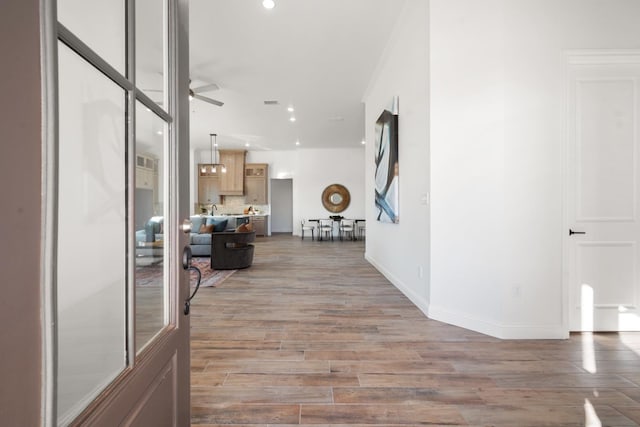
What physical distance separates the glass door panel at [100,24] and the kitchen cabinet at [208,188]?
1035cm

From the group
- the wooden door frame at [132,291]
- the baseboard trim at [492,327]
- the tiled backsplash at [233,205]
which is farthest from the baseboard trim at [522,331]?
the tiled backsplash at [233,205]

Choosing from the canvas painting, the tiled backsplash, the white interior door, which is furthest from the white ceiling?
the tiled backsplash

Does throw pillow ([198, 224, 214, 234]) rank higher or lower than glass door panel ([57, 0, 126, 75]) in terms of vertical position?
lower

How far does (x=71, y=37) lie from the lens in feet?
1.76

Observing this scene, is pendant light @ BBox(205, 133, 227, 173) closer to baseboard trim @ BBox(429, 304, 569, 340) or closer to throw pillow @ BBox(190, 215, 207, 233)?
throw pillow @ BBox(190, 215, 207, 233)

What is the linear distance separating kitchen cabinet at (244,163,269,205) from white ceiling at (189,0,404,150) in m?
3.26

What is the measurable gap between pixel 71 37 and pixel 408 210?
3220 millimetres

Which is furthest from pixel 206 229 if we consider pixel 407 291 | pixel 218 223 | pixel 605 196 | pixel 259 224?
pixel 605 196

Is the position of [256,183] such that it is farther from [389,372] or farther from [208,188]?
[389,372]

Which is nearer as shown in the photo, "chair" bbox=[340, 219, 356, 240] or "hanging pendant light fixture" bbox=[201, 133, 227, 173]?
"hanging pendant light fixture" bbox=[201, 133, 227, 173]

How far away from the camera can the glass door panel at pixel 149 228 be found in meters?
0.81

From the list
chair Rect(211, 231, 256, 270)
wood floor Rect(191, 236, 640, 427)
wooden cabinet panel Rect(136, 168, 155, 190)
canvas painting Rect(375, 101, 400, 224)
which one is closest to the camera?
wooden cabinet panel Rect(136, 168, 155, 190)

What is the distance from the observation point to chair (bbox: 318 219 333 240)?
988cm

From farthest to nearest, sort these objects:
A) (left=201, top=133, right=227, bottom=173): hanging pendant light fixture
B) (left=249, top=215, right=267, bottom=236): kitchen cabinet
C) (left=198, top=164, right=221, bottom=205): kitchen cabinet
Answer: (left=198, top=164, right=221, bottom=205): kitchen cabinet < (left=249, top=215, right=267, bottom=236): kitchen cabinet < (left=201, top=133, right=227, bottom=173): hanging pendant light fixture
